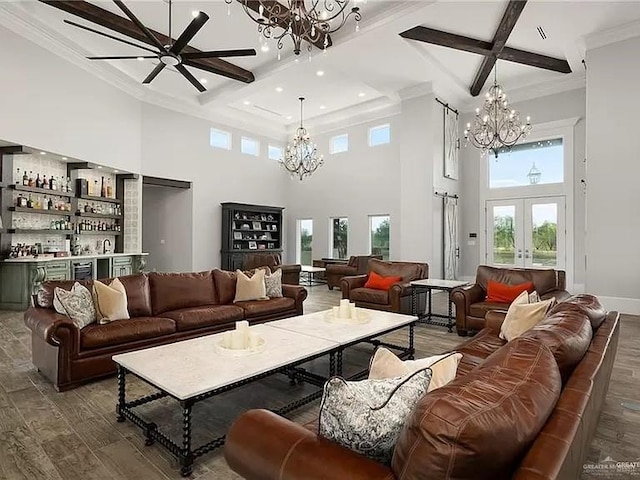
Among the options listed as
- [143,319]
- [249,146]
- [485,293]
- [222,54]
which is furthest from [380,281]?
[249,146]

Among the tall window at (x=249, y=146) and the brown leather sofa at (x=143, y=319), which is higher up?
the tall window at (x=249, y=146)

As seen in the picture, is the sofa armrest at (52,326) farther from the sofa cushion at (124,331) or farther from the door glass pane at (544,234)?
the door glass pane at (544,234)

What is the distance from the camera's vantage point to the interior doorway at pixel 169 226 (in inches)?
405

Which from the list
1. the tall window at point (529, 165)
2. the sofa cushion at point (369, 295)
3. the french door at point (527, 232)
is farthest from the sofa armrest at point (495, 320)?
the french door at point (527, 232)

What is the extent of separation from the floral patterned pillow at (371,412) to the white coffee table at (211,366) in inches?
43.9

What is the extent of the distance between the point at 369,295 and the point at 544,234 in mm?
5528

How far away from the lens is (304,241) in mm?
12969

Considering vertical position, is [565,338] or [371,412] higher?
[565,338]

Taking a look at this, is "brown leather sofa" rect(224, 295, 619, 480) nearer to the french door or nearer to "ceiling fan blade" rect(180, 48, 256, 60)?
"ceiling fan blade" rect(180, 48, 256, 60)

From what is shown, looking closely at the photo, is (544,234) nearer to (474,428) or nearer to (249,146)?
(249,146)

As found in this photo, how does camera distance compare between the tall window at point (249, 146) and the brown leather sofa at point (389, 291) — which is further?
the tall window at point (249, 146)

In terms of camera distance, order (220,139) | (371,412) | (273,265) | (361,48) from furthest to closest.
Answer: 1. (220,139)
2. (273,265)
3. (361,48)
4. (371,412)

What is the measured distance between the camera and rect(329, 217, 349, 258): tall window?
38.8 feet

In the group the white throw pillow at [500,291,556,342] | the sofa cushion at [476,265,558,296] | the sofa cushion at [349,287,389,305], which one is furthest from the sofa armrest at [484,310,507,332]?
the sofa cushion at [349,287,389,305]
